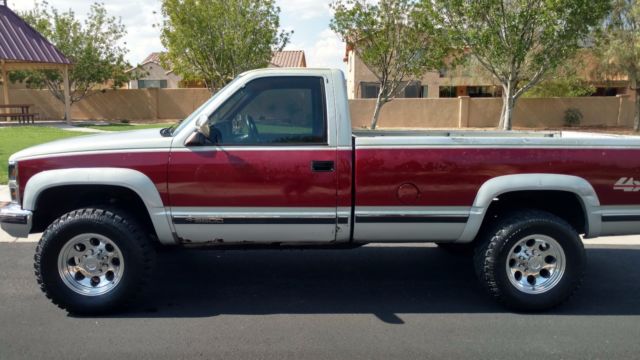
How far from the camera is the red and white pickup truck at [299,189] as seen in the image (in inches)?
173

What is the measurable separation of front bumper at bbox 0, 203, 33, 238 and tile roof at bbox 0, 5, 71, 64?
819 inches

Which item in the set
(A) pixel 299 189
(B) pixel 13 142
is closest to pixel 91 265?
(A) pixel 299 189

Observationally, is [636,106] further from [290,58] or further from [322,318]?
[322,318]

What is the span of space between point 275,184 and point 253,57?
20205mm

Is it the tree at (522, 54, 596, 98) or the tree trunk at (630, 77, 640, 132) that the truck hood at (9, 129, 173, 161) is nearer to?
the tree at (522, 54, 596, 98)

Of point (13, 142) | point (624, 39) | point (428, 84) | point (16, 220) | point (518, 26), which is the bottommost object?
point (13, 142)

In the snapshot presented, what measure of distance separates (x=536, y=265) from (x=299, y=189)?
6.87 ft

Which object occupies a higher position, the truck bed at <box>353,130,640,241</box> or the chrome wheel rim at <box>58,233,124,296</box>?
the truck bed at <box>353,130,640,241</box>

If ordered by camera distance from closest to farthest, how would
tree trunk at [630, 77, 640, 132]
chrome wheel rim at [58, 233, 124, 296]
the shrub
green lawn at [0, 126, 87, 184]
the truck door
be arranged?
the truck door < chrome wheel rim at [58, 233, 124, 296] < green lawn at [0, 126, 87, 184] < tree trunk at [630, 77, 640, 132] < the shrub

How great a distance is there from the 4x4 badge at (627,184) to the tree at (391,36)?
15.3 meters

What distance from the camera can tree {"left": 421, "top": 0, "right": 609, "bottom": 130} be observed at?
53.7 ft

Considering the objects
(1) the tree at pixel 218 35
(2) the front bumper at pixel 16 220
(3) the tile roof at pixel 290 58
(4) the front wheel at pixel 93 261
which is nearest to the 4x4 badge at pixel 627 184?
(4) the front wheel at pixel 93 261

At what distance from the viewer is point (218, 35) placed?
23.1 metres

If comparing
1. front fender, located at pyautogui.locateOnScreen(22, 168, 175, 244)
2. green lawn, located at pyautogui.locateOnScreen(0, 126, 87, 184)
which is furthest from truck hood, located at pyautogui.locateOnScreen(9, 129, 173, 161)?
green lawn, located at pyautogui.locateOnScreen(0, 126, 87, 184)
